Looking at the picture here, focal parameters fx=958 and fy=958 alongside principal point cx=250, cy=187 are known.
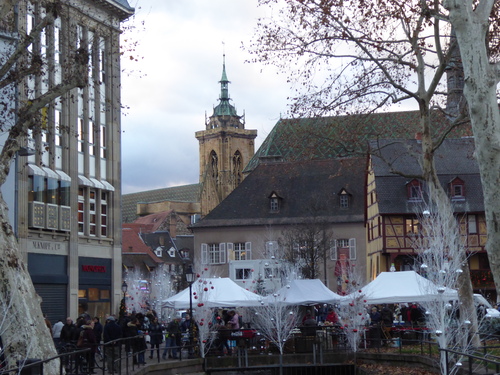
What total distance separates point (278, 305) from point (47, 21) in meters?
15.4

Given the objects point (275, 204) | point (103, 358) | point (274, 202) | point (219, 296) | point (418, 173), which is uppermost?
point (274, 202)

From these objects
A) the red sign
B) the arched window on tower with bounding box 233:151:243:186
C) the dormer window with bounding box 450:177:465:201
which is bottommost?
the red sign

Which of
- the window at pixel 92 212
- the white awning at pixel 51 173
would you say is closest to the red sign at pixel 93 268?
the window at pixel 92 212

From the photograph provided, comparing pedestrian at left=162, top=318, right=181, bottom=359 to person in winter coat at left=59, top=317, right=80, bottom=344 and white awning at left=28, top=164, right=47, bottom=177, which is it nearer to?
person in winter coat at left=59, top=317, right=80, bottom=344

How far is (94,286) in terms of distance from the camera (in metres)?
43.3

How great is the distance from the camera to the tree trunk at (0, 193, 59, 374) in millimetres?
16031

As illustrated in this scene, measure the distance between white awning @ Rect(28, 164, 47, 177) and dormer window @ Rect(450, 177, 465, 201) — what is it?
27.4 m

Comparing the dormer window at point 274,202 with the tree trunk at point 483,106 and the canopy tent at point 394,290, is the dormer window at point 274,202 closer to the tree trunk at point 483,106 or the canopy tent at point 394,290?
the canopy tent at point 394,290

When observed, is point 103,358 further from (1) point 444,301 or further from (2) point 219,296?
A: (2) point 219,296

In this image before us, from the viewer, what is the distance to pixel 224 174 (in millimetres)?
150875

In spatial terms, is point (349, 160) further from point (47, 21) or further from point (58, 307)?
point (47, 21)

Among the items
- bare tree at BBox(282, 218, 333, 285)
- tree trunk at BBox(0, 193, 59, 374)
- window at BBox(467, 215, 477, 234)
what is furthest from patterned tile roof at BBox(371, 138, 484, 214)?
tree trunk at BBox(0, 193, 59, 374)

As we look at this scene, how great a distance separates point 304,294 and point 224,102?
130m

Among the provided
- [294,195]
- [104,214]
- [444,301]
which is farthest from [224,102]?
[444,301]
